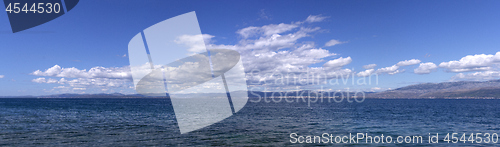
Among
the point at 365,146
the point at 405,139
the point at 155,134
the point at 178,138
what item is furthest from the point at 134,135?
the point at 405,139

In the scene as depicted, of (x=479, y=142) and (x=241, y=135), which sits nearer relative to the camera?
(x=479, y=142)

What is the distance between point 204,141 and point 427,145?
81.3 ft

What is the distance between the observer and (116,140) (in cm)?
3038

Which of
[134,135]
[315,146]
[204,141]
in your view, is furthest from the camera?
[134,135]

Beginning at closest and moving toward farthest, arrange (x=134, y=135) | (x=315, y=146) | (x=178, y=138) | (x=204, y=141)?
(x=315, y=146) → (x=204, y=141) → (x=178, y=138) → (x=134, y=135)

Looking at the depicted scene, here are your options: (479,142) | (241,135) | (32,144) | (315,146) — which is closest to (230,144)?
(241,135)

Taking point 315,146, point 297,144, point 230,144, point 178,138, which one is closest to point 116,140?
point 178,138

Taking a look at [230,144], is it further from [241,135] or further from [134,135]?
[134,135]

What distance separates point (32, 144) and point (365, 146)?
35.9 m

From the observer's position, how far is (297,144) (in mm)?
28234

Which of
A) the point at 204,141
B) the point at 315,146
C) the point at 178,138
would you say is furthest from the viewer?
the point at 178,138

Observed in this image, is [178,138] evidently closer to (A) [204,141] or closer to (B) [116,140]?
(A) [204,141]

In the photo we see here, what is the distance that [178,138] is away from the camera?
32.1 m

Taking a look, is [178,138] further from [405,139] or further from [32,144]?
[405,139]
